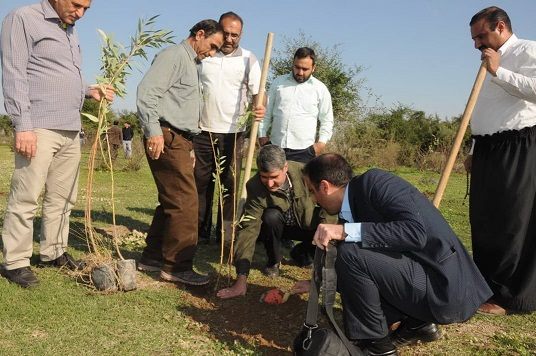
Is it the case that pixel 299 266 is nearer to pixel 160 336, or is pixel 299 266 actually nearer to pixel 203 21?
pixel 160 336

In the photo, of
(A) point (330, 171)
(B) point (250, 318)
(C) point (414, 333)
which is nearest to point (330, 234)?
(A) point (330, 171)

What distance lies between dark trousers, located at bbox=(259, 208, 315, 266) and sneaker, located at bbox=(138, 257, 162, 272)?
3.11ft

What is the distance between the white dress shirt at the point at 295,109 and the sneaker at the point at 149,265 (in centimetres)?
175

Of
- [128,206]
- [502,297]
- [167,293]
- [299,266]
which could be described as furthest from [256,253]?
[128,206]

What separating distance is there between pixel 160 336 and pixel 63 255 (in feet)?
5.25

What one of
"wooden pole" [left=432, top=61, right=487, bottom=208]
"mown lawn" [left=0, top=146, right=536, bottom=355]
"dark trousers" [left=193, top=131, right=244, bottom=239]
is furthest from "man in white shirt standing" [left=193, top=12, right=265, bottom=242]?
"wooden pole" [left=432, top=61, right=487, bottom=208]

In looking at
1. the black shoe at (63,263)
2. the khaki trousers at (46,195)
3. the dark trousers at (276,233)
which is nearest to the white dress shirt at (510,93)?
the dark trousers at (276,233)

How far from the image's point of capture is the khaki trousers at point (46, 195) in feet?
12.3

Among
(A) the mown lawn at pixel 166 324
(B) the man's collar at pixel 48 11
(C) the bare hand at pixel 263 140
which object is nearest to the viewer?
(A) the mown lawn at pixel 166 324

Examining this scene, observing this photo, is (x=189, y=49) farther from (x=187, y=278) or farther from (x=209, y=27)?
(x=187, y=278)

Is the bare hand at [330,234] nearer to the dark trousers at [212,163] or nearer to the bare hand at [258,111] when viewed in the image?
the bare hand at [258,111]

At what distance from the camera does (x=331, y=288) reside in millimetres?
2766

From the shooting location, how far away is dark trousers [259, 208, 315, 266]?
4238mm

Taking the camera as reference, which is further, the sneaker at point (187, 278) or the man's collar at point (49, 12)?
the sneaker at point (187, 278)
